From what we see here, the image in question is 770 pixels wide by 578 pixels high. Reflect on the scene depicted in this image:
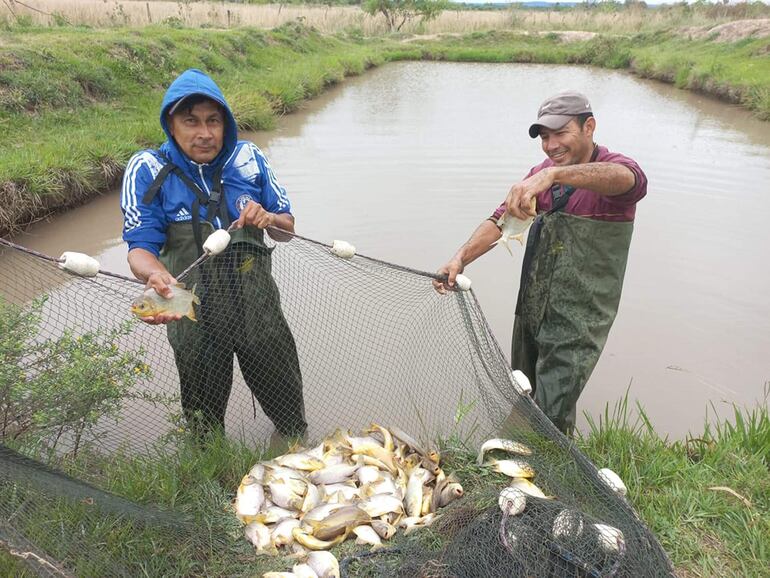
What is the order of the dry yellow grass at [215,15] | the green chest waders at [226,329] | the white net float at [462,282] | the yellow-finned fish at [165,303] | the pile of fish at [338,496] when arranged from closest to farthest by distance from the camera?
1. the yellow-finned fish at [165,303]
2. the pile of fish at [338,496]
3. the green chest waders at [226,329]
4. the white net float at [462,282]
5. the dry yellow grass at [215,15]

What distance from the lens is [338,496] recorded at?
255 cm

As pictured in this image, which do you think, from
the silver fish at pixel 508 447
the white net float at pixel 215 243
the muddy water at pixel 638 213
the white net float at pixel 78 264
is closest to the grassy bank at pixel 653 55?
the muddy water at pixel 638 213

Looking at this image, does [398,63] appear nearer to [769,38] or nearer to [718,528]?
[769,38]

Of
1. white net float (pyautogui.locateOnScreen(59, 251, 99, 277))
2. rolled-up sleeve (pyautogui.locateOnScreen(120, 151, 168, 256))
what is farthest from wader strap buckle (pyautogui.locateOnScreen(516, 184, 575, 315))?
white net float (pyautogui.locateOnScreen(59, 251, 99, 277))

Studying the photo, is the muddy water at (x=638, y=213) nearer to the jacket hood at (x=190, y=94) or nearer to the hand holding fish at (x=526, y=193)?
the hand holding fish at (x=526, y=193)

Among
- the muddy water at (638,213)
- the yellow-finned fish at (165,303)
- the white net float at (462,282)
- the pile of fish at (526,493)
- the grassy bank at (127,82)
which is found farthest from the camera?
the grassy bank at (127,82)

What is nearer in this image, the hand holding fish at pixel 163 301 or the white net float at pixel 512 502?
the white net float at pixel 512 502

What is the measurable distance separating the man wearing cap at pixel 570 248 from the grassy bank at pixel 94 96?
505cm

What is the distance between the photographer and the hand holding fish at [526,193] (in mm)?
2244

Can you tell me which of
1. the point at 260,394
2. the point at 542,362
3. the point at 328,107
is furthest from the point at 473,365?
the point at 328,107

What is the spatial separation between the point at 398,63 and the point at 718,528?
78.6 feet

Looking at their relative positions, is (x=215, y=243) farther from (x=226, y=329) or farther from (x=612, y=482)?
(x=612, y=482)

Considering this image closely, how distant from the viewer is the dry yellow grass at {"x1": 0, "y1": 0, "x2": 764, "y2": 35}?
17125mm

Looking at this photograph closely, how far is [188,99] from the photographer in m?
2.45
